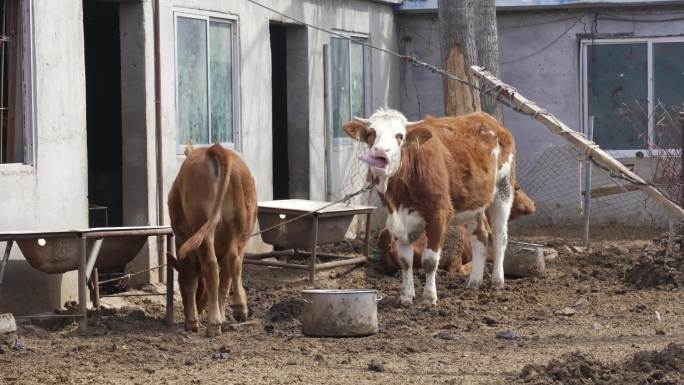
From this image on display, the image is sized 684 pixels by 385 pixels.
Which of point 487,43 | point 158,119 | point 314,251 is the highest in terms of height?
point 487,43

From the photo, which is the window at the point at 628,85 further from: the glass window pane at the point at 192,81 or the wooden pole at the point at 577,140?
the glass window pane at the point at 192,81

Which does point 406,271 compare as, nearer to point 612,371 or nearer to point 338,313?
point 338,313

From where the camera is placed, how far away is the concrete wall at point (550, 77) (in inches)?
723

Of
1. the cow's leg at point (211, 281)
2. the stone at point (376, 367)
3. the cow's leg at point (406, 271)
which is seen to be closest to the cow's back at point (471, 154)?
the cow's leg at point (406, 271)

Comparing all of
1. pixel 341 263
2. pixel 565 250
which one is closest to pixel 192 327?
pixel 341 263

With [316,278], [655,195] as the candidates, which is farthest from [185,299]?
[655,195]

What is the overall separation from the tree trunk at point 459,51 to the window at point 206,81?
120 inches

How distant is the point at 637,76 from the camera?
1861cm

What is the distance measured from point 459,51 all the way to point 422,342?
692 cm

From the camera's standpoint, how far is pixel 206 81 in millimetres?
13164

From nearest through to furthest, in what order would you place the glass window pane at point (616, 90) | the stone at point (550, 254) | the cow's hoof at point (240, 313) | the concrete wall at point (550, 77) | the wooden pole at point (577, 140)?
the cow's hoof at point (240, 313), the wooden pole at point (577, 140), the stone at point (550, 254), the concrete wall at point (550, 77), the glass window pane at point (616, 90)

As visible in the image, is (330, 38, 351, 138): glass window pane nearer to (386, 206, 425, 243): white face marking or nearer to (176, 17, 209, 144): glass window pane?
(176, 17, 209, 144): glass window pane

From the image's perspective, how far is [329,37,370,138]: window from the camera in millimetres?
16656

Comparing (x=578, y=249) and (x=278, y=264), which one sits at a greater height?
(x=278, y=264)
